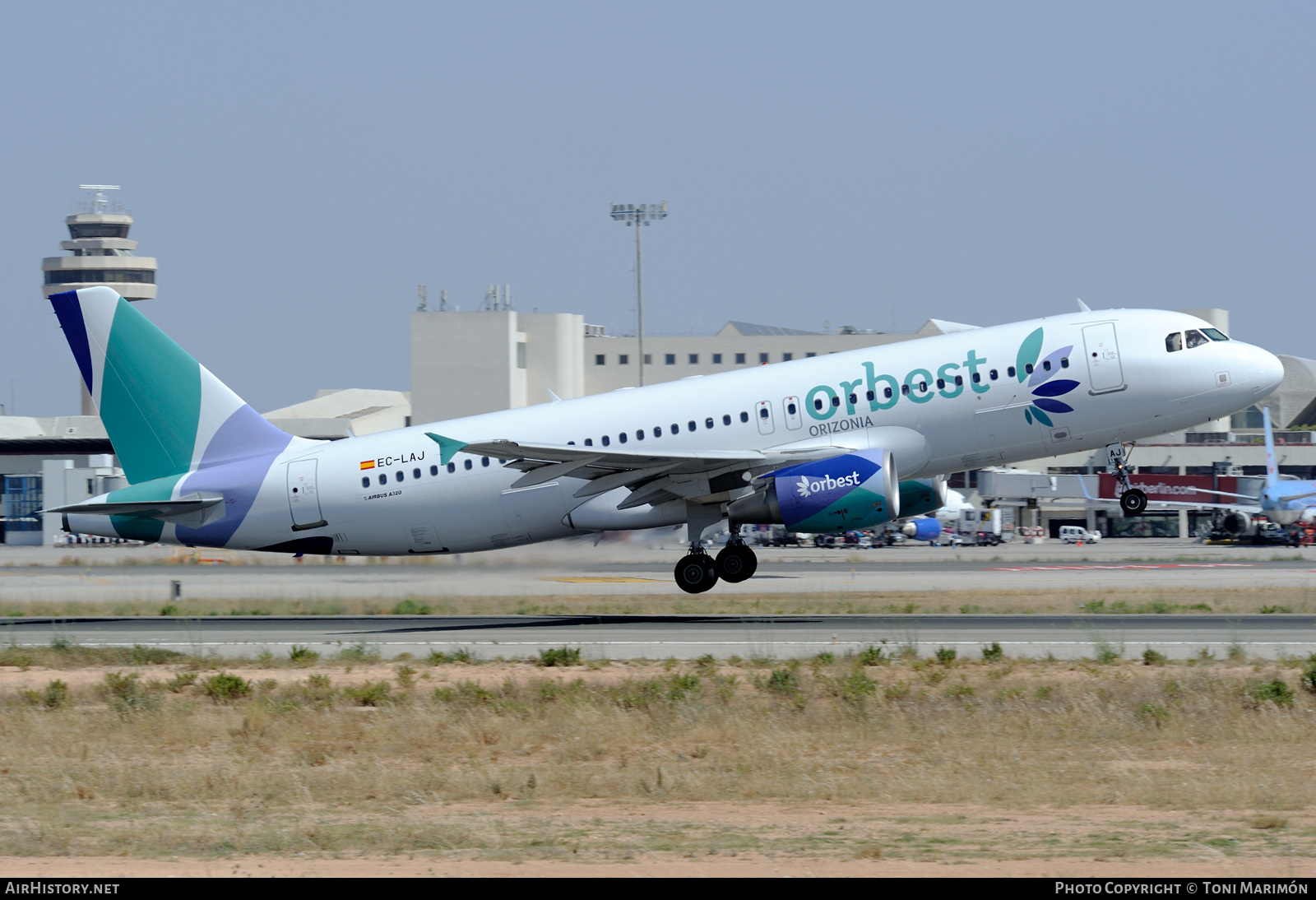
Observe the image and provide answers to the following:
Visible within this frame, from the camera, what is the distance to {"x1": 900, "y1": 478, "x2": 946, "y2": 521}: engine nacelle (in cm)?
3059

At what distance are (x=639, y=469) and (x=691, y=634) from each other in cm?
369

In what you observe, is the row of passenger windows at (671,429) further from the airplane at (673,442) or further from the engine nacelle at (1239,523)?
the engine nacelle at (1239,523)

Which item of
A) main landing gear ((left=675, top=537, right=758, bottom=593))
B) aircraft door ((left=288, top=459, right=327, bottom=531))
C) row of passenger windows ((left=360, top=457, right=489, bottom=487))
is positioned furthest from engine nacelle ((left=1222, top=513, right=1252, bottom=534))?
aircraft door ((left=288, top=459, right=327, bottom=531))

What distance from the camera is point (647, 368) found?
127 m

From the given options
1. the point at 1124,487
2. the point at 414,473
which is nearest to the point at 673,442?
the point at 414,473

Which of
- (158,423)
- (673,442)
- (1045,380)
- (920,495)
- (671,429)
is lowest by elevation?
(920,495)

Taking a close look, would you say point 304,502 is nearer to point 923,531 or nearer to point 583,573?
point 583,573

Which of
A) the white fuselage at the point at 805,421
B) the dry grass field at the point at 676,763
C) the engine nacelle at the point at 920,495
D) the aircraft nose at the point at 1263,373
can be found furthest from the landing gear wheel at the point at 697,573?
the aircraft nose at the point at 1263,373

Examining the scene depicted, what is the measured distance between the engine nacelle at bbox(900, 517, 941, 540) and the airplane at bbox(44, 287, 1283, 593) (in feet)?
180

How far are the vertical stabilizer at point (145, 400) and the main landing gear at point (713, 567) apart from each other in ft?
33.4

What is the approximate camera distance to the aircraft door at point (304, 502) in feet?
103

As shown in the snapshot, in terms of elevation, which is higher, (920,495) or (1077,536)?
(920,495)

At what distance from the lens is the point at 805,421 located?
29453 mm
